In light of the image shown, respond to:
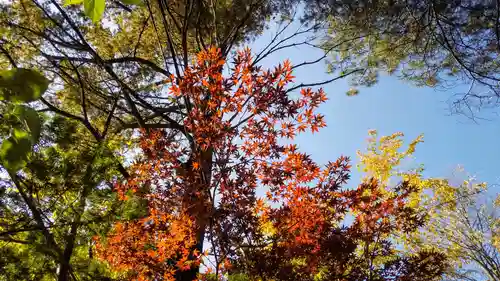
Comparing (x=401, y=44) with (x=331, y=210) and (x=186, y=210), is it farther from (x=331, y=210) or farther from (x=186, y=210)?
(x=186, y=210)

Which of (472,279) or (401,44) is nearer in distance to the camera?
(401,44)

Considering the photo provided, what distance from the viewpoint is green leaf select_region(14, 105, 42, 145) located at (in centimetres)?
35

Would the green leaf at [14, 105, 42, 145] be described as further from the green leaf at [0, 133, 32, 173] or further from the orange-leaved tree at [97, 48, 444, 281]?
the orange-leaved tree at [97, 48, 444, 281]

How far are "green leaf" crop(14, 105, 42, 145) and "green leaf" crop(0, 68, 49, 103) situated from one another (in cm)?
3

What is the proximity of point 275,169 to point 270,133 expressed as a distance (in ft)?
1.35

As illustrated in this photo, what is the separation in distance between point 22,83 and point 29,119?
0.07m

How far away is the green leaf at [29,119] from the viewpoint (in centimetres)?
35

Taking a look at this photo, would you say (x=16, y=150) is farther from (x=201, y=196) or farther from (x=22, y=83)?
(x=201, y=196)

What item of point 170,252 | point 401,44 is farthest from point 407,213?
point 401,44

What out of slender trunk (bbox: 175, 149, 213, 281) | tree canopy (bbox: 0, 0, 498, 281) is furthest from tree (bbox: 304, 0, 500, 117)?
slender trunk (bbox: 175, 149, 213, 281)

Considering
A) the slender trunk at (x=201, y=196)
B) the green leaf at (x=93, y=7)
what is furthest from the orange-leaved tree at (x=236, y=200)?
the green leaf at (x=93, y=7)

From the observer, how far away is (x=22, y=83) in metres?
0.39

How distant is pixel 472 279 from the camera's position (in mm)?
8977

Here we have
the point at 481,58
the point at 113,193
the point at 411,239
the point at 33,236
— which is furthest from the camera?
the point at 411,239
